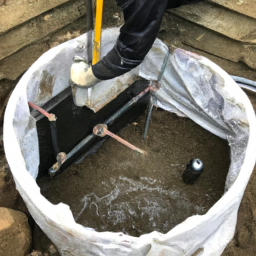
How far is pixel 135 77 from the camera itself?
1.40 metres

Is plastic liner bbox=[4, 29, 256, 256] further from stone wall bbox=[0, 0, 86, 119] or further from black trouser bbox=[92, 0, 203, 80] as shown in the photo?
black trouser bbox=[92, 0, 203, 80]

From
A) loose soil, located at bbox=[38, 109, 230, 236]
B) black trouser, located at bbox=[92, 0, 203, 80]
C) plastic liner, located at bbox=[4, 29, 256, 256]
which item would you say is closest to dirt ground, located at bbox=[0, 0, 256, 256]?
loose soil, located at bbox=[38, 109, 230, 236]

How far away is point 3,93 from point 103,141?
1.54 ft

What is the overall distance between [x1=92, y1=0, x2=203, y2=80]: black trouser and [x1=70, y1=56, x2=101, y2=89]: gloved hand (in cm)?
11

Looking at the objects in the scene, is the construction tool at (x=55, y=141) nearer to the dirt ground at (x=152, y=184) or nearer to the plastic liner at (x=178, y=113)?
the plastic liner at (x=178, y=113)

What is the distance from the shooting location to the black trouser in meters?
0.78

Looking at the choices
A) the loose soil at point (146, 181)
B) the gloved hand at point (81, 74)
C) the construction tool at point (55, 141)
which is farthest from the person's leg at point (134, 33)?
the loose soil at point (146, 181)

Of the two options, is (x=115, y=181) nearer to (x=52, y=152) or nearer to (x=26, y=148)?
(x=52, y=152)

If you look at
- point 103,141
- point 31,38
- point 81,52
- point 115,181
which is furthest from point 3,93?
point 115,181

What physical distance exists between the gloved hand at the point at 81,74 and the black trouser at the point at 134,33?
0.11m

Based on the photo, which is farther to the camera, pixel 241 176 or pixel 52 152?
pixel 52 152

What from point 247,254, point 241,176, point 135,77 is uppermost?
point 241,176

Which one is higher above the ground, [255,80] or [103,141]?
[255,80]

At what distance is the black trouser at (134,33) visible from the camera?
2.57 feet
